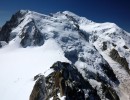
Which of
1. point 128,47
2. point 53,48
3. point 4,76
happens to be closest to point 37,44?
point 53,48

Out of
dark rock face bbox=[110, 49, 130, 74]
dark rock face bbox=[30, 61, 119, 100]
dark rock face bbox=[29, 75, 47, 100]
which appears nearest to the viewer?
dark rock face bbox=[30, 61, 119, 100]

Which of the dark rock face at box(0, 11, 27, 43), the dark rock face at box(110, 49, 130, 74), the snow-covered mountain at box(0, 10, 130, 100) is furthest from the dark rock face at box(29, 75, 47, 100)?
the dark rock face at box(110, 49, 130, 74)

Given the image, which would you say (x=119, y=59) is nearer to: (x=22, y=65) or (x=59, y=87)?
(x=22, y=65)

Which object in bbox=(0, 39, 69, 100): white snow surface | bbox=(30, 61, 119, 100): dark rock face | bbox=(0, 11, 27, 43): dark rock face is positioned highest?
bbox=(0, 11, 27, 43): dark rock face

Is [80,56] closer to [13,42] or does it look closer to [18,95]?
[13,42]

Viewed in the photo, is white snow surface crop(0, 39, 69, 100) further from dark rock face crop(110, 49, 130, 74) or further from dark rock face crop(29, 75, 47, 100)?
dark rock face crop(110, 49, 130, 74)

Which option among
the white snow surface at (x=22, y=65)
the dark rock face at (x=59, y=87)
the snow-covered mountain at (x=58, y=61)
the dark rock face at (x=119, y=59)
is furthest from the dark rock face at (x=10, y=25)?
the dark rock face at (x=59, y=87)

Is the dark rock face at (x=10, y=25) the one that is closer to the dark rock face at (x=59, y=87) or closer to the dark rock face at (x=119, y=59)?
the dark rock face at (x=119, y=59)
